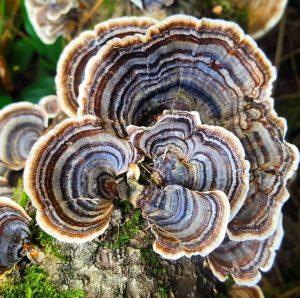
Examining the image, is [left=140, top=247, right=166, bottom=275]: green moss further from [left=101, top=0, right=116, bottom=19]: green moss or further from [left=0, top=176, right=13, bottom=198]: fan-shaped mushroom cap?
[left=101, top=0, right=116, bottom=19]: green moss

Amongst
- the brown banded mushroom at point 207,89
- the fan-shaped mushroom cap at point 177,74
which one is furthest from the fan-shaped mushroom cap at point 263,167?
the fan-shaped mushroom cap at point 177,74

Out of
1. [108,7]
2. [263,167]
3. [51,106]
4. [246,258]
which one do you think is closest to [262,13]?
[108,7]

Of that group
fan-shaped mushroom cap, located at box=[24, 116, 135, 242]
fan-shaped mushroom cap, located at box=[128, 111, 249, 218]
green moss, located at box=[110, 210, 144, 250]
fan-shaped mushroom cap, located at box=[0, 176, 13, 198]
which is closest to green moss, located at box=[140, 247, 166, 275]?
green moss, located at box=[110, 210, 144, 250]

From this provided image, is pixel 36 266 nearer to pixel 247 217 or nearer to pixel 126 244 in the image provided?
pixel 126 244

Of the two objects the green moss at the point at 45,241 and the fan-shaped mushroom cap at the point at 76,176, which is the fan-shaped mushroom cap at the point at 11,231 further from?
the fan-shaped mushroom cap at the point at 76,176

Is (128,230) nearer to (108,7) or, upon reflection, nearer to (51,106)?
(51,106)

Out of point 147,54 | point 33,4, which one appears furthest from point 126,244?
point 33,4
